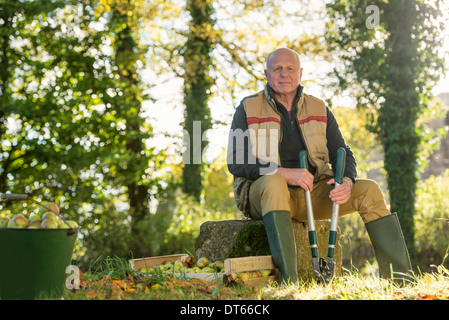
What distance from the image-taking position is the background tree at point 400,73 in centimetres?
732

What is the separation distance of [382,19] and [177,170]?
16.0 ft

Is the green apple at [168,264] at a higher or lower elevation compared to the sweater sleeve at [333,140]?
lower

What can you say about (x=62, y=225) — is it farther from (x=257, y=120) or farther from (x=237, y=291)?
(x=257, y=120)

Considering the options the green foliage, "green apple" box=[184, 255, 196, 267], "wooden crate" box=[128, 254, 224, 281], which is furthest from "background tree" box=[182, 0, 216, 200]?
"green apple" box=[184, 255, 196, 267]

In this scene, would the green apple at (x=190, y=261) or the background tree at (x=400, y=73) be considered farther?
the background tree at (x=400, y=73)

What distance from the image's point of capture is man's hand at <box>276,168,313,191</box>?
322 centimetres

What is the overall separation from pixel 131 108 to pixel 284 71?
580 cm

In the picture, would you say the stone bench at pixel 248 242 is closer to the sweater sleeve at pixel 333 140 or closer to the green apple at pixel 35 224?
the sweater sleeve at pixel 333 140

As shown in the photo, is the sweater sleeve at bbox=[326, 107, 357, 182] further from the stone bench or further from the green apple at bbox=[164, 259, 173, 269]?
the green apple at bbox=[164, 259, 173, 269]

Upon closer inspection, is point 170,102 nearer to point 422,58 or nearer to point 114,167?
point 114,167

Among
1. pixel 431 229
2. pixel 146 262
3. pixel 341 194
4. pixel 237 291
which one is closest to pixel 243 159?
pixel 341 194

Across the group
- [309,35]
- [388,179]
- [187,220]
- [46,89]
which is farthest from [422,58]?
[46,89]

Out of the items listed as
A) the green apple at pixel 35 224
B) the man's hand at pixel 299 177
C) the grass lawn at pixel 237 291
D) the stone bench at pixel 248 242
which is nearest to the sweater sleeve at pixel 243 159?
the man's hand at pixel 299 177

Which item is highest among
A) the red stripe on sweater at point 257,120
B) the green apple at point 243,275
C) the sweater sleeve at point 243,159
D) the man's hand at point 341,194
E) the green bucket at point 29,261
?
the red stripe on sweater at point 257,120
